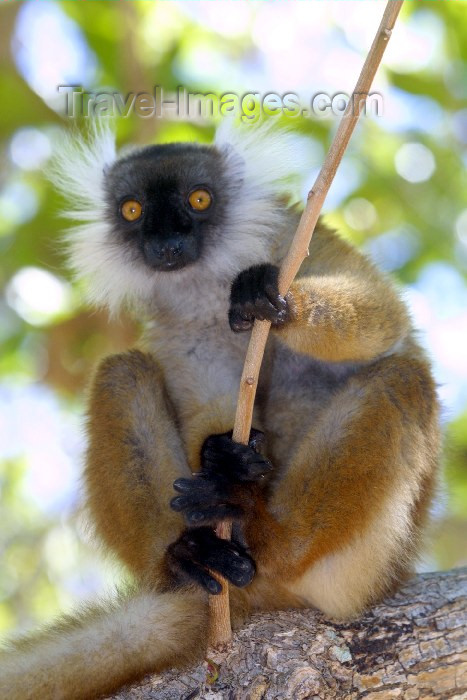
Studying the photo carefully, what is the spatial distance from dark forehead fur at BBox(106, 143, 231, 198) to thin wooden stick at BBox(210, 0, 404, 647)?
1974 millimetres

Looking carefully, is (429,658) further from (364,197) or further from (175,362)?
(364,197)

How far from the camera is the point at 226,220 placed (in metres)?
6.36

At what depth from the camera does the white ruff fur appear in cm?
620

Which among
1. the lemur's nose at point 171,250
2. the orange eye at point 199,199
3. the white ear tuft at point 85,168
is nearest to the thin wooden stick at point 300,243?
the lemur's nose at point 171,250

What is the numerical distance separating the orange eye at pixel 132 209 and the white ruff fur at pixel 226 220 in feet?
1.19

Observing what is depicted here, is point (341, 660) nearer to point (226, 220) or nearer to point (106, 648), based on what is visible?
point (106, 648)

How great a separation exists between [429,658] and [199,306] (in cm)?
291

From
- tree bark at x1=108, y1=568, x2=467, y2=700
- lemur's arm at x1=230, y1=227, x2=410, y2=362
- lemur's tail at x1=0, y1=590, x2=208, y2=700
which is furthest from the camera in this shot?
lemur's arm at x1=230, y1=227, x2=410, y2=362

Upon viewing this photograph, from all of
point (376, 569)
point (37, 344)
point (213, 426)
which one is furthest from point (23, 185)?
point (376, 569)

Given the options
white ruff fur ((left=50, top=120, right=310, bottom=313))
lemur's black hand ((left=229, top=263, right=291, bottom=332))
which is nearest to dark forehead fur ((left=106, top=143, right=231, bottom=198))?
white ruff fur ((left=50, top=120, right=310, bottom=313))

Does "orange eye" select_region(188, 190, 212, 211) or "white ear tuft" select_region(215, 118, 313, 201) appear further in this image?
"white ear tuft" select_region(215, 118, 313, 201)

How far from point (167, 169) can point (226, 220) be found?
1.94 ft

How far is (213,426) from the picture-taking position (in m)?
5.39

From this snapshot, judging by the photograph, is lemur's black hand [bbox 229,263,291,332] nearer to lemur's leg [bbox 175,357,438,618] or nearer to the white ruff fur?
lemur's leg [bbox 175,357,438,618]
